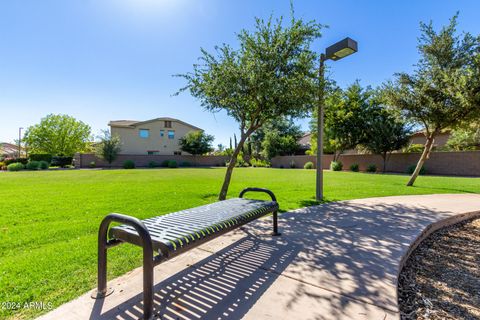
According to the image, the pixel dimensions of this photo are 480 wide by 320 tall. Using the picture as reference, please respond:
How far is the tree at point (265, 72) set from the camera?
588cm

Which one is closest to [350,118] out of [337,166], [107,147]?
[337,166]

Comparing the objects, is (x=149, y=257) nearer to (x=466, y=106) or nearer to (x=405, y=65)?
(x=466, y=106)

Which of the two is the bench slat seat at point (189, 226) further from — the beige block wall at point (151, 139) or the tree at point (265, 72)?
the beige block wall at point (151, 139)

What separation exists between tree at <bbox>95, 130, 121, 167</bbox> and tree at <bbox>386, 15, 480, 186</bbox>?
29.9m

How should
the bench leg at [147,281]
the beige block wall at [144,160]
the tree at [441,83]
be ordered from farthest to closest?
the beige block wall at [144,160] → the tree at [441,83] → the bench leg at [147,281]

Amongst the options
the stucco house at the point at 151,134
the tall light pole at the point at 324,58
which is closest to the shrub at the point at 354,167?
the tall light pole at the point at 324,58

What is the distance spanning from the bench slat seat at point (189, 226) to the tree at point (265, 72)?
3500 mm

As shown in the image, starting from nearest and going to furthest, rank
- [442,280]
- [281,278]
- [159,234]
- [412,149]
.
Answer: [159,234] → [281,278] → [442,280] → [412,149]

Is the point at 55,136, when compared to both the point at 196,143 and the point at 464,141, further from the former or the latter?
the point at 464,141

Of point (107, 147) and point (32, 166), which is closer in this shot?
point (32, 166)

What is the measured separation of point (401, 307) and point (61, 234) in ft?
16.4

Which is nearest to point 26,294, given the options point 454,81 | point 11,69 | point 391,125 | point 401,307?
point 401,307

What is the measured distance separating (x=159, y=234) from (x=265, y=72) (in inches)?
196

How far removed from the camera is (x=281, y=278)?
2508mm
